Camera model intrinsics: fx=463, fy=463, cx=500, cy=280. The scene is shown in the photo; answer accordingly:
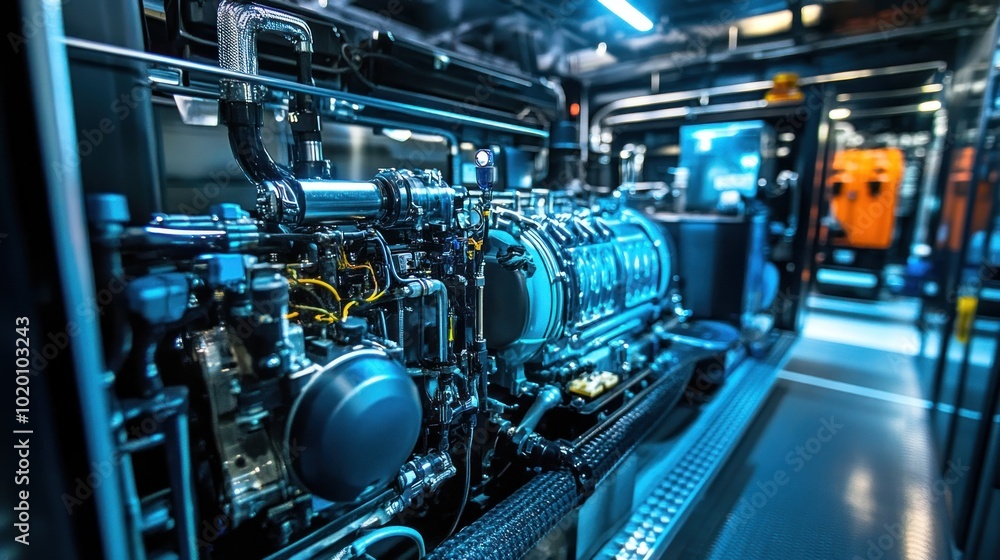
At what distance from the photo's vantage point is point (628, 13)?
2.88 metres

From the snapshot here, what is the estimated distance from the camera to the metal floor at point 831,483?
2109mm

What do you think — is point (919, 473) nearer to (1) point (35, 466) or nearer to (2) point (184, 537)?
(2) point (184, 537)

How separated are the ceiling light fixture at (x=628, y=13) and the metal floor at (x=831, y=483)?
9.12ft

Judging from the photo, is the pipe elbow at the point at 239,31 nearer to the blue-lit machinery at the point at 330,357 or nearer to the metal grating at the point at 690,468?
the blue-lit machinery at the point at 330,357

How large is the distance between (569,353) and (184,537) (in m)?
1.70

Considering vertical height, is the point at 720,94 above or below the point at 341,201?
above

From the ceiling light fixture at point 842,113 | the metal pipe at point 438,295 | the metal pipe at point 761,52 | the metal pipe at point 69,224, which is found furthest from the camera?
the ceiling light fixture at point 842,113

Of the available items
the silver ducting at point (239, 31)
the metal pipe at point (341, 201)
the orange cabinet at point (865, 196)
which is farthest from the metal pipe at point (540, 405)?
the orange cabinet at point (865, 196)

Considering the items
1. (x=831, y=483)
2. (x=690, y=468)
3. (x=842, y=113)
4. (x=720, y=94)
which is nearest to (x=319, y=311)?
(x=690, y=468)

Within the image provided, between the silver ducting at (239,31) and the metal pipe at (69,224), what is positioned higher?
the silver ducting at (239,31)

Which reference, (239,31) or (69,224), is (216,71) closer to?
(239,31)

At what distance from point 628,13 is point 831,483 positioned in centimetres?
299

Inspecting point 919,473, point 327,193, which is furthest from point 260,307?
point 919,473

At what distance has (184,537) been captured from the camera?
1.00 m
